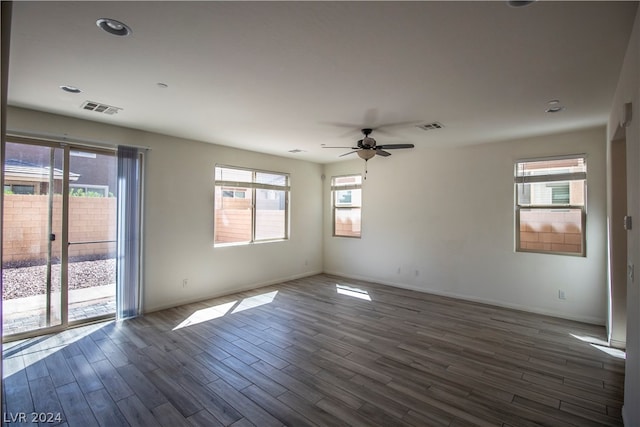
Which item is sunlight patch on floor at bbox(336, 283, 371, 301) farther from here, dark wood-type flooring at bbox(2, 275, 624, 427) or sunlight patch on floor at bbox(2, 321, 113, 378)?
sunlight patch on floor at bbox(2, 321, 113, 378)

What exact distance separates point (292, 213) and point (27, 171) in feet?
14.1

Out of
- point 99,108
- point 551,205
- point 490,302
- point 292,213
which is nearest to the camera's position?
point 99,108

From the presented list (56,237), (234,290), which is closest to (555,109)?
(234,290)

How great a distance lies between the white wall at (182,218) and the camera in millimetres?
4277

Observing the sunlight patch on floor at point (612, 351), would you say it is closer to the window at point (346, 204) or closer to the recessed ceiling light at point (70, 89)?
the window at point (346, 204)

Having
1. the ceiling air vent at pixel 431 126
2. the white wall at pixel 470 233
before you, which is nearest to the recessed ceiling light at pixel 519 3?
the ceiling air vent at pixel 431 126

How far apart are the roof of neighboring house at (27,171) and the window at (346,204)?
16.4ft

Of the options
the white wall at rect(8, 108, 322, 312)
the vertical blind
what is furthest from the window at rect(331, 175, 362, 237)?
the vertical blind

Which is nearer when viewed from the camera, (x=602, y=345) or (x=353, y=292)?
(x=602, y=345)

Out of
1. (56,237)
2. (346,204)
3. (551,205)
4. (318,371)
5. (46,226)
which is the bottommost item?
(318,371)

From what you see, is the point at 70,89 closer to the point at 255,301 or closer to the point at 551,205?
the point at 255,301

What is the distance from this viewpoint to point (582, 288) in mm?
4438

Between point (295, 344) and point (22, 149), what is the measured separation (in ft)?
13.0

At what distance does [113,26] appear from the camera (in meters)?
2.06
